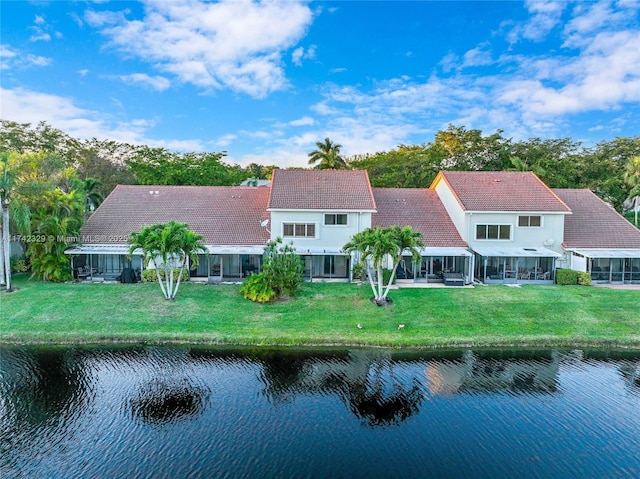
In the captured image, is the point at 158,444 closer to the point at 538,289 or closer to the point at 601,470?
the point at 601,470

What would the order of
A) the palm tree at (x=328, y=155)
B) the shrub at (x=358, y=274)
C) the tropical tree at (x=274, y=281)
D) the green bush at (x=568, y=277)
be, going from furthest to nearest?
the palm tree at (x=328, y=155)
the green bush at (x=568, y=277)
the shrub at (x=358, y=274)
the tropical tree at (x=274, y=281)

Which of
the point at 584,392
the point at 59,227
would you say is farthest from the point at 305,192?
the point at 584,392

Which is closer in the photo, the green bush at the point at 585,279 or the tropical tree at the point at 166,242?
the tropical tree at the point at 166,242

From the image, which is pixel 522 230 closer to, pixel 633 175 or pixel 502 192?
pixel 502 192

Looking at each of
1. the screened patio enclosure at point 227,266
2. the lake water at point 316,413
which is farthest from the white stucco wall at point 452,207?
the screened patio enclosure at point 227,266

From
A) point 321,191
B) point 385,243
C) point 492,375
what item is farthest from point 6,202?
point 492,375

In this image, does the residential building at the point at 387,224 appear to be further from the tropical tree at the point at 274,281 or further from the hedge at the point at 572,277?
the tropical tree at the point at 274,281
